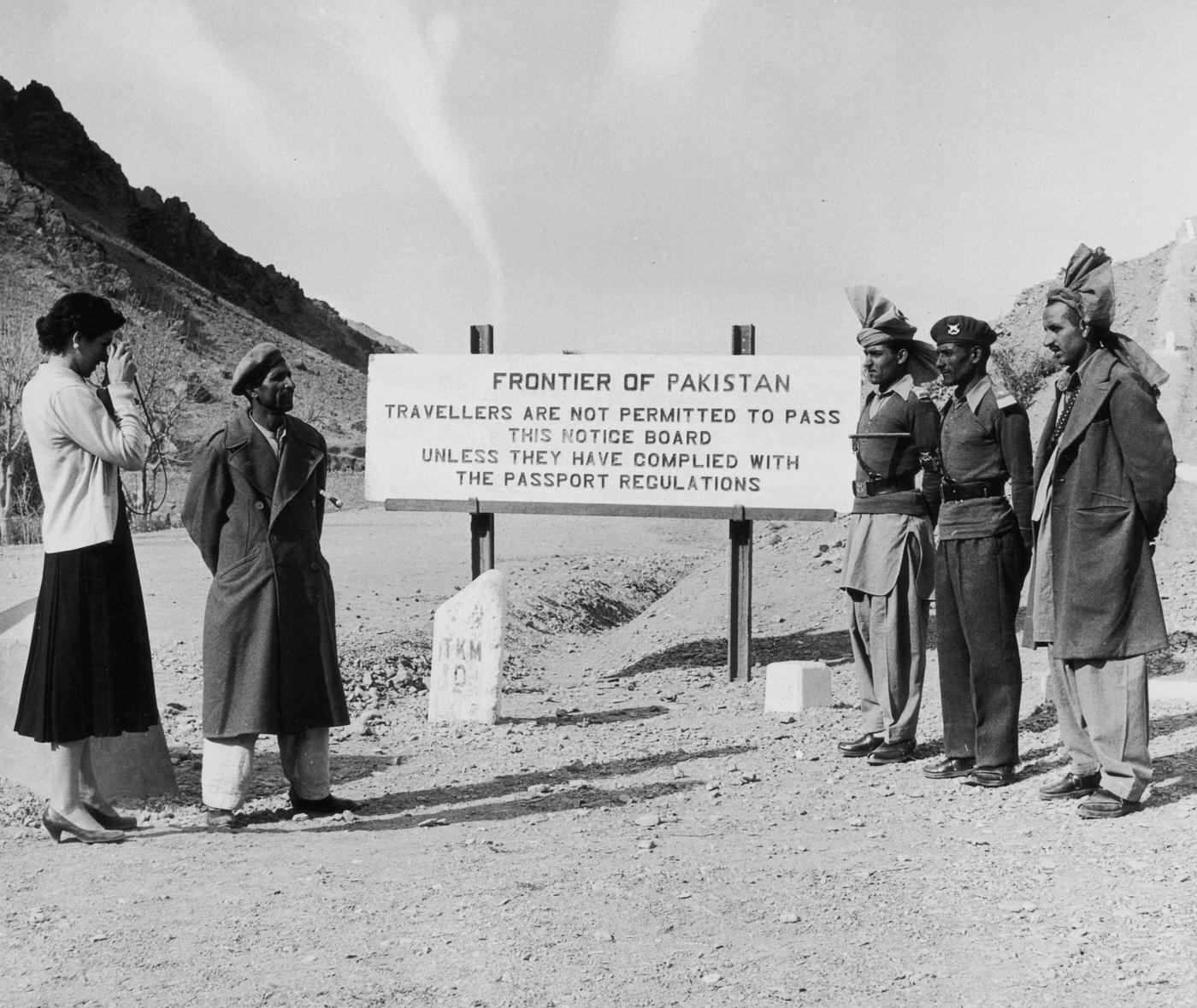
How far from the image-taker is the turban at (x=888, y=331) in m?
6.85

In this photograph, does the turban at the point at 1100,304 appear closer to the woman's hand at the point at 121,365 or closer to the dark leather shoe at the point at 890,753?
the dark leather shoe at the point at 890,753

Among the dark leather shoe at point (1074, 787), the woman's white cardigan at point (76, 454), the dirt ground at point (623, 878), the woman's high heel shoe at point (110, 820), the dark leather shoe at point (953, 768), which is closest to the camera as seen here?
the dirt ground at point (623, 878)

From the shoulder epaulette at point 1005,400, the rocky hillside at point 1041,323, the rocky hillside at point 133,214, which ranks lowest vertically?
the shoulder epaulette at point 1005,400

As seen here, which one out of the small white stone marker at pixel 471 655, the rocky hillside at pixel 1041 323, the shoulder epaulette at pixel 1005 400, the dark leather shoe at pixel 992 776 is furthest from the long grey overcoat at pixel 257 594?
the rocky hillside at pixel 1041 323

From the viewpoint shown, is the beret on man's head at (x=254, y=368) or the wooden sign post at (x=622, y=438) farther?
the wooden sign post at (x=622, y=438)

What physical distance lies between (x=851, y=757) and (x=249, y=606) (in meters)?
3.13

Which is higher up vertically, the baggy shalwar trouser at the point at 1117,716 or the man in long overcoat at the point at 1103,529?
the man in long overcoat at the point at 1103,529

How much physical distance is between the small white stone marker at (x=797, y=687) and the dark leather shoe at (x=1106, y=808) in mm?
3028

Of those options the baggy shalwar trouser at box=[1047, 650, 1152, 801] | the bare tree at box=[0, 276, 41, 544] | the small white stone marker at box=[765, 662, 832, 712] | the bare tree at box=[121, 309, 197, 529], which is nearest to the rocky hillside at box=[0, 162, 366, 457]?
the bare tree at box=[121, 309, 197, 529]

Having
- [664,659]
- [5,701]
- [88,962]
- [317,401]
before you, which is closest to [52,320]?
[5,701]

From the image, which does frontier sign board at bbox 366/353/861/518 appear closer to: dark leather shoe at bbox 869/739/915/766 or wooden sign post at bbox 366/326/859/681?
wooden sign post at bbox 366/326/859/681

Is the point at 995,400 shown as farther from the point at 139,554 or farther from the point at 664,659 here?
the point at 139,554

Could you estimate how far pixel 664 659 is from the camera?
1065 cm

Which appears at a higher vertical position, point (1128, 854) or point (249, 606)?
point (249, 606)
